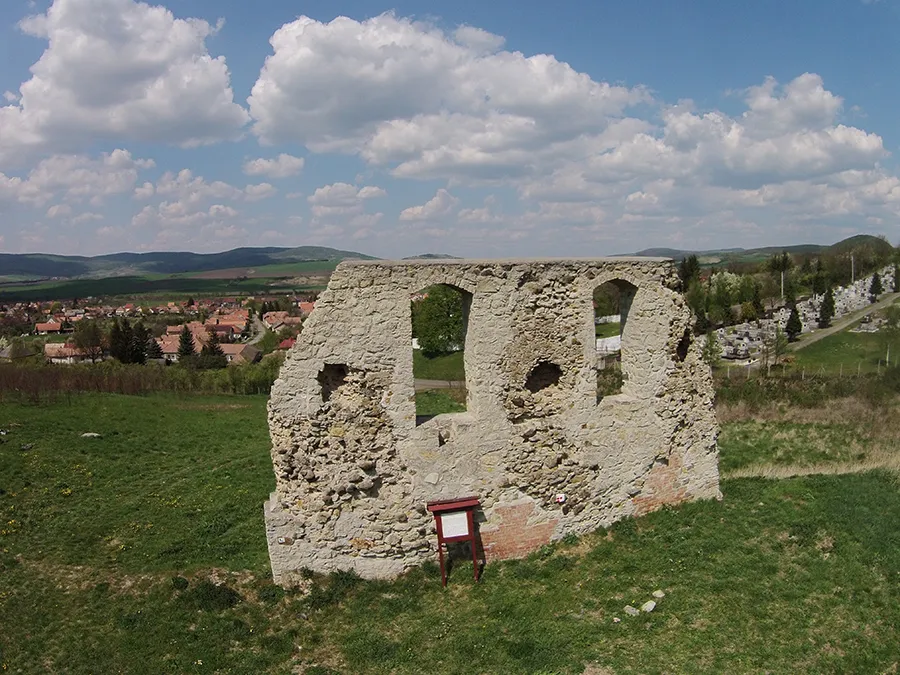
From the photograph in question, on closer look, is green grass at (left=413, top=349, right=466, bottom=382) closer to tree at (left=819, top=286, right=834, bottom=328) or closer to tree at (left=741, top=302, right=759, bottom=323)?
tree at (left=741, top=302, right=759, bottom=323)

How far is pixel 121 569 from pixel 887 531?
14669 mm

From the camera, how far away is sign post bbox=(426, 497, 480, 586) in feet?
33.8

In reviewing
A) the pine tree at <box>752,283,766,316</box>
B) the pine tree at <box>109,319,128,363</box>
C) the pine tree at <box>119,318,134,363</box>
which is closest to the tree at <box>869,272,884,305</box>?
the pine tree at <box>752,283,766,316</box>

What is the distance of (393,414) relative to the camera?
10.6m

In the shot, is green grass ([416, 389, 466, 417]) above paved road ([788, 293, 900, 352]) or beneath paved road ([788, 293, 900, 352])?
beneath

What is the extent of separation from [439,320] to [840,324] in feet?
133

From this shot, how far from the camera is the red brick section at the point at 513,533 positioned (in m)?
11.0

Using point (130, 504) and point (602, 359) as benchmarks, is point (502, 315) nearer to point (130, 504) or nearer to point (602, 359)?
point (130, 504)

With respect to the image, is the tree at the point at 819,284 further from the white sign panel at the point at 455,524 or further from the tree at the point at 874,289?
the white sign panel at the point at 455,524

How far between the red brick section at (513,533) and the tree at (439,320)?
42.6m

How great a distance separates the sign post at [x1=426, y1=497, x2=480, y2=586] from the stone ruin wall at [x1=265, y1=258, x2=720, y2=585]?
422mm

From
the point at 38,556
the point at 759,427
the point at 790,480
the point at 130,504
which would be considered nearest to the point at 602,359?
the point at 759,427

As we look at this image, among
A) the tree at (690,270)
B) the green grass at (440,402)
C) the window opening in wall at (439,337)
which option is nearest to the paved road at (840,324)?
the tree at (690,270)

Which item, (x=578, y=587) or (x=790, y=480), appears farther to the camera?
(x=790, y=480)
